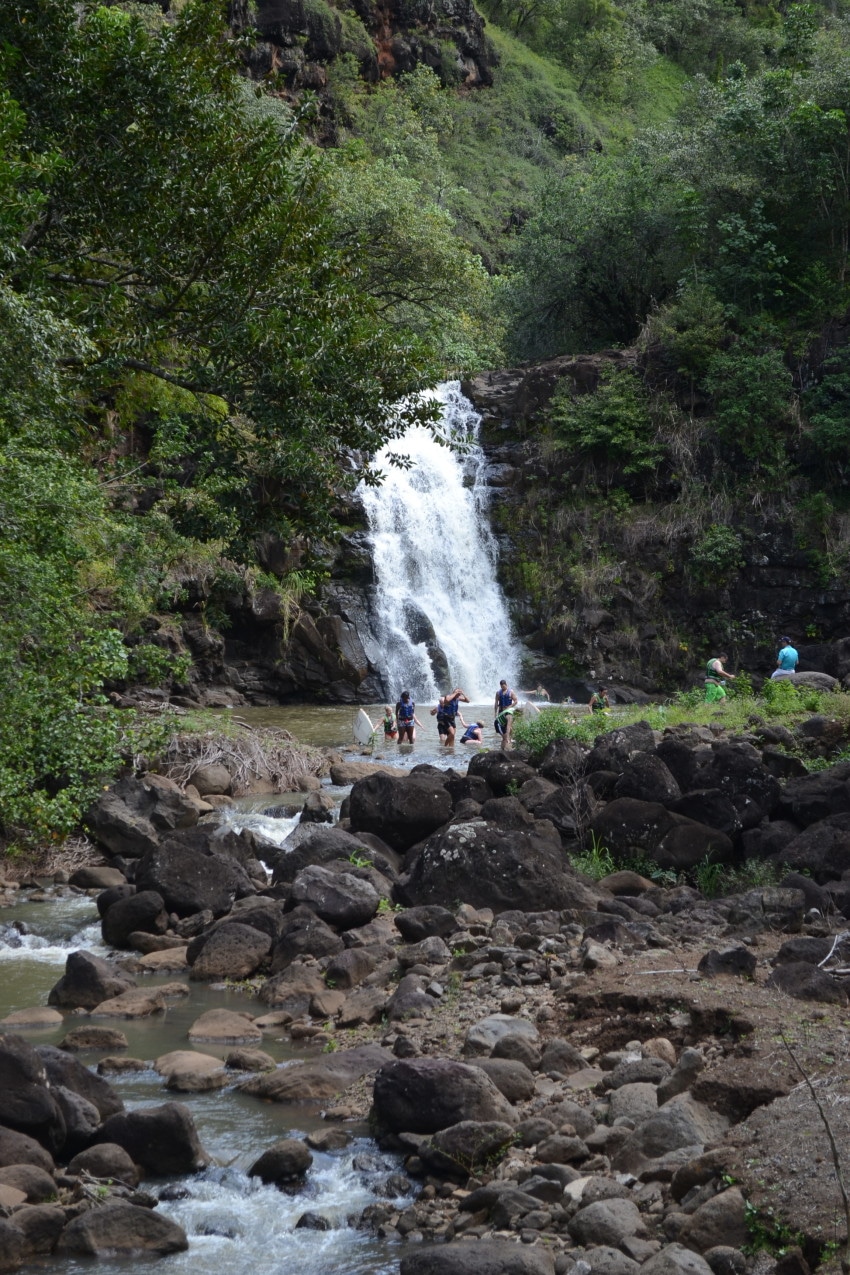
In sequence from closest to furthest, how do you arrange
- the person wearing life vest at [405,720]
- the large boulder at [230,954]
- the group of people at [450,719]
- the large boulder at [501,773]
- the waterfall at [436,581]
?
1. the large boulder at [230,954]
2. the large boulder at [501,773]
3. the group of people at [450,719]
4. the person wearing life vest at [405,720]
5. the waterfall at [436,581]

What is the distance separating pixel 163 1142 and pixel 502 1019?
2.59m

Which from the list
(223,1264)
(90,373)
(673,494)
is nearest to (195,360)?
(90,373)

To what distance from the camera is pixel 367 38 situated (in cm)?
5528

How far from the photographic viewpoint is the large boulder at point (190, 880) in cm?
1166

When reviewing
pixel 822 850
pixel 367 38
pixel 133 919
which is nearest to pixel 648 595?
pixel 822 850

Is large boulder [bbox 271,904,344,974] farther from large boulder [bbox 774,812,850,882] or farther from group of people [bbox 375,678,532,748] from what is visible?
group of people [bbox 375,678,532,748]

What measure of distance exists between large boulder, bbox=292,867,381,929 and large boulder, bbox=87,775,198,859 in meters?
3.60

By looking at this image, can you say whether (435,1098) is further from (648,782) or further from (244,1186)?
(648,782)

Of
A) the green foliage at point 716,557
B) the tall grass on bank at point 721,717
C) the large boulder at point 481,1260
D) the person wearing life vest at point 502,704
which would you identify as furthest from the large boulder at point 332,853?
the green foliage at point 716,557

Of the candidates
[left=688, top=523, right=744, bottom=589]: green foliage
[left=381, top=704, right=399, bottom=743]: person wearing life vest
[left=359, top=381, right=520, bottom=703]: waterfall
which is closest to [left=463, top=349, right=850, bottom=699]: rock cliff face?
[left=688, top=523, right=744, bottom=589]: green foliage

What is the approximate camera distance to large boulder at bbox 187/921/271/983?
10.2 m

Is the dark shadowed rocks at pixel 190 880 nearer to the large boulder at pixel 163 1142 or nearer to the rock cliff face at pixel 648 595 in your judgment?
the large boulder at pixel 163 1142

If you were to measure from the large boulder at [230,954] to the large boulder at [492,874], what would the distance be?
184cm

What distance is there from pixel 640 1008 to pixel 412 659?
22.7 meters
